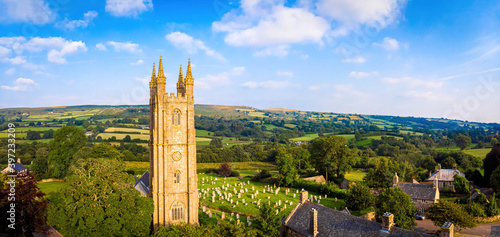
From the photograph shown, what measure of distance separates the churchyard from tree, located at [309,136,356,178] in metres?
8.63

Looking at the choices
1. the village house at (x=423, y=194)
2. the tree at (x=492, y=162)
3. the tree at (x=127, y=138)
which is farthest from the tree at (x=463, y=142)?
the tree at (x=127, y=138)

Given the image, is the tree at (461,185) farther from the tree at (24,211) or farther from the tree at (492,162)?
the tree at (24,211)

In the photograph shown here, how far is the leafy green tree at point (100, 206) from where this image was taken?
19.6 m

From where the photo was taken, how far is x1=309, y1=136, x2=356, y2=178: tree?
51781 mm

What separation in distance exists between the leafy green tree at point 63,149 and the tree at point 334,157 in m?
45.4

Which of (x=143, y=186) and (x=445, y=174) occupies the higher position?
(x=143, y=186)

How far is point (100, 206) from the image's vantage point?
2041 cm

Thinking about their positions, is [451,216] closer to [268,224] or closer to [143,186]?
[268,224]

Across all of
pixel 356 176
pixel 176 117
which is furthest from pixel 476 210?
pixel 176 117

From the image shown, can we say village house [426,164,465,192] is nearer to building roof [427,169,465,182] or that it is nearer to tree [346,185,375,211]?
building roof [427,169,465,182]

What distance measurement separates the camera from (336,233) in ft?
65.1

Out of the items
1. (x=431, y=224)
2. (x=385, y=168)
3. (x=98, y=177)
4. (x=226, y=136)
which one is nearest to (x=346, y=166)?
(x=385, y=168)

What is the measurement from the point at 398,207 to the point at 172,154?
20.4 metres

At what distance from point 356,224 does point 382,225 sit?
2002 mm
